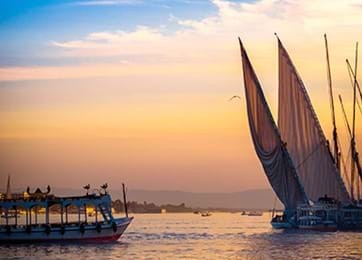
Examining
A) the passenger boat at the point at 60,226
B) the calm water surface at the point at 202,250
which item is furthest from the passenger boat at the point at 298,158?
the passenger boat at the point at 60,226

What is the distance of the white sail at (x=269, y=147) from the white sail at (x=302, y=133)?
11.7 ft

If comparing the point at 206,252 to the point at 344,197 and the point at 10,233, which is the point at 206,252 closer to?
the point at 10,233

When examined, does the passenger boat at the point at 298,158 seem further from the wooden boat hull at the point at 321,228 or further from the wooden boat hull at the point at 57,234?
the wooden boat hull at the point at 57,234

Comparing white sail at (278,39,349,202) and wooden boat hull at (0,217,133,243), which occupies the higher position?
white sail at (278,39,349,202)

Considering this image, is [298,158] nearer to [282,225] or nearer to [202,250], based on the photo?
[282,225]

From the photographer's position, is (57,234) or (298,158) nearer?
(57,234)

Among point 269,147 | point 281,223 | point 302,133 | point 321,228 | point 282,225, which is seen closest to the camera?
point 269,147

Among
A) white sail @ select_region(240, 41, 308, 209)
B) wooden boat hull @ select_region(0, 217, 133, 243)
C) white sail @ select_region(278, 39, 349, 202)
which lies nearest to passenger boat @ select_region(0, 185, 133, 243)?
wooden boat hull @ select_region(0, 217, 133, 243)

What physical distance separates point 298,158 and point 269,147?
6238mm

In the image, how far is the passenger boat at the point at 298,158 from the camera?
116625 millimetres

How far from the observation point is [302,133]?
404 feet

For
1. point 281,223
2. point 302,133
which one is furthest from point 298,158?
point 281,223

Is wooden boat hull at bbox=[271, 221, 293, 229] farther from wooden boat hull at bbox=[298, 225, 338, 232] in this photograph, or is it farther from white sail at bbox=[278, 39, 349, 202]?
white sail at bbox=[278, 39, 349, 202]

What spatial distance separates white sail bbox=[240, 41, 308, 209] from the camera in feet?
379
